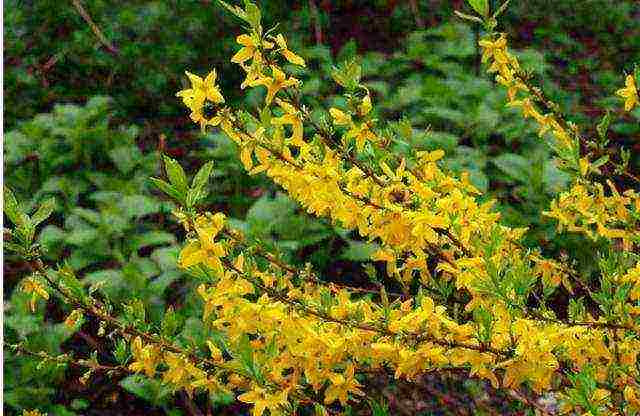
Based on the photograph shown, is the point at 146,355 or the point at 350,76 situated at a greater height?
the point at 350,76

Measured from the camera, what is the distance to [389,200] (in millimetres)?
1725

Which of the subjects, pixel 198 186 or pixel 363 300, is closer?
pixel 198 186

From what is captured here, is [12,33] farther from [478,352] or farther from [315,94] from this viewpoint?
[478,352]

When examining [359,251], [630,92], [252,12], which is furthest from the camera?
[359,251]

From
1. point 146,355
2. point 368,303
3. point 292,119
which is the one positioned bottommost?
point 146,355

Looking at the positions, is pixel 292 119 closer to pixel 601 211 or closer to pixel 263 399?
pixel 263 399

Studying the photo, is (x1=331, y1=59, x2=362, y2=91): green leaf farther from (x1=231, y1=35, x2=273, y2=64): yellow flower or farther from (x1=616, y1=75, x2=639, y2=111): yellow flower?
(x1=616, y1=75, x2=639, y2=111): yellow flower

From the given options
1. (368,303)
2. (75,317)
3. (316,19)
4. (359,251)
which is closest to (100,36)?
(316,19)

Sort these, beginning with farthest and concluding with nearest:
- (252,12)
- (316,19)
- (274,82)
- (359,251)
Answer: (316,19), (359,251), (274,82), (252,12)

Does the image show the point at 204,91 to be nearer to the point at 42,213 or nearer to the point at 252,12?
the point at 252,12

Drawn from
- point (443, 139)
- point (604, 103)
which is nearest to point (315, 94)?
point (443, 139)

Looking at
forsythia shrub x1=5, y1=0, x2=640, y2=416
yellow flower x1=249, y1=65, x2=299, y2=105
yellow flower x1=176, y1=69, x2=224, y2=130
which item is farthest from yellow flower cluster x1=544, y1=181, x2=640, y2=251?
yellow flower x1=176, y1=69, x2=224, y2=130

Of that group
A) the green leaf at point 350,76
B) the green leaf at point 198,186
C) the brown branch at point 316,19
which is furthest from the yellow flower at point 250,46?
the brown branch at point 316,19

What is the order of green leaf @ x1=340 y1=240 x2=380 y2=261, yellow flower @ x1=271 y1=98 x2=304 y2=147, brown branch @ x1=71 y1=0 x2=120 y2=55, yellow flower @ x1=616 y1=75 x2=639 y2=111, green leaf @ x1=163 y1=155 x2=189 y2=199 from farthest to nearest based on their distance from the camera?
1. brown branch @ x1=71 y1=0 x2=120 y2=55
2. green leaf @ x1=340 y1=240 x2=380 y2=261
3. yellow flower @ x1=616 y1=75 x2=639 y2=111
4. yellow flower @ x1=271 y1=98 x2=304 y2=147
5. green leaf @ x1=163 y1=155 x2=189 y2=199
